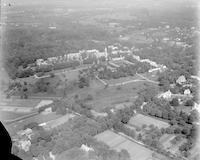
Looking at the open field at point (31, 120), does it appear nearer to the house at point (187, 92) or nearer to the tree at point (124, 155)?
the tree at point (124, 155)

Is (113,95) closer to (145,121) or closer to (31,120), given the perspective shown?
(145,121)

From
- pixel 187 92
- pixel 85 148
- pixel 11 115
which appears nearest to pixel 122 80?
pixel 187 92

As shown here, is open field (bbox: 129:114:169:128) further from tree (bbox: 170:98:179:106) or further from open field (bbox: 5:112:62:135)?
open field (bbox: 5:112:62:135)

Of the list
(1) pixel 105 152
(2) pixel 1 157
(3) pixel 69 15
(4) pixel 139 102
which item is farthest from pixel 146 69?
(2) pixel 1 157

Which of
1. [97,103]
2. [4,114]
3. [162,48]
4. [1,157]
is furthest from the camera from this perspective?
[162,48]

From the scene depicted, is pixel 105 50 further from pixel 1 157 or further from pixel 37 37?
pixel 1 157
